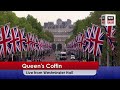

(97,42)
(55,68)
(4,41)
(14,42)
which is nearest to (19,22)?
(14,42)

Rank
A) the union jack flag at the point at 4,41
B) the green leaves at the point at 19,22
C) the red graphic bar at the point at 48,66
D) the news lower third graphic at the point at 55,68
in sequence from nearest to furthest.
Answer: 1. the news lower third graphic at the point at 55,68
2. the red graphic bar at the point at 48,66
3. the union jack flag at the point at 4,41
4. the green leaves at the point at 19,22

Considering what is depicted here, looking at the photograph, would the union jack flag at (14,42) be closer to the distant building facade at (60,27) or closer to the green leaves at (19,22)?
the distant building facade at (60,27)

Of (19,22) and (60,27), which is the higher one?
(19,22)

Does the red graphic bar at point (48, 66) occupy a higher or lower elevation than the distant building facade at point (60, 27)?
lower

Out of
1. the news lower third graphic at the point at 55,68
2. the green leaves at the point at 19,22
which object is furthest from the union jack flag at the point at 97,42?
the green leaves at the point at 19,22

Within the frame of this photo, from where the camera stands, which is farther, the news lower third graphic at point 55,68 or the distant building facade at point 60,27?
the distant building facade at point 60,27

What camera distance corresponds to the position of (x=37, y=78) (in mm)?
16203

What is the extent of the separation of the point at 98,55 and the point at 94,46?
67 centimetres

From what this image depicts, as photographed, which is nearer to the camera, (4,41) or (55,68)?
(55,68)

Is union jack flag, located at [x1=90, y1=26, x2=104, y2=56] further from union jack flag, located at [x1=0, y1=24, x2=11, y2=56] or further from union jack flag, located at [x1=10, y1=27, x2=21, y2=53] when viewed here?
union jack flag, located at [x1=10, y1=27, x2=21, y2=53]

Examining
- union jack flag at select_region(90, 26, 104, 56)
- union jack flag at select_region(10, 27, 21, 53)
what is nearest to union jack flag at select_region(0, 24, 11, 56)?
union jack flag at select_region(10, 27, 21, 53)

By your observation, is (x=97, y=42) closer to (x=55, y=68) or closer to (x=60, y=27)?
(x=55, y=68)
